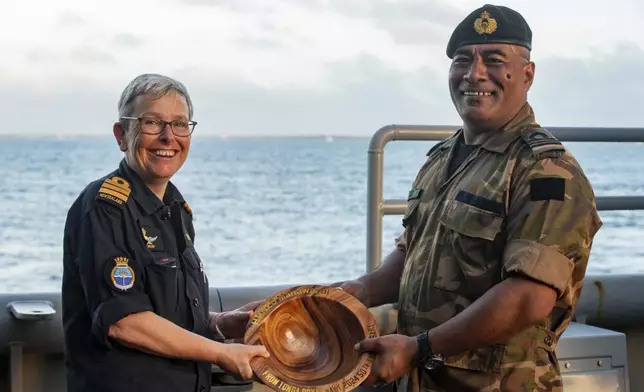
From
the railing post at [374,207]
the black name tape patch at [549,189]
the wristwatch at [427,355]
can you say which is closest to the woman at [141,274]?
the wristwatch at [427,355]

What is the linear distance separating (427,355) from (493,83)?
0.76m

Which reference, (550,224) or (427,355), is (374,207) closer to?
(427,355)

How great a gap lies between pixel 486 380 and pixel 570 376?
45.3 inches

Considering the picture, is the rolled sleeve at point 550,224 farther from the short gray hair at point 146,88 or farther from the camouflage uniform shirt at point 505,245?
the short gray hair at point 146,88

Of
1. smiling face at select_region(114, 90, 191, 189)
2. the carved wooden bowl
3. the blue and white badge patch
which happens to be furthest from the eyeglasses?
the carved wooden bowl

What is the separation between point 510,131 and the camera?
3.04 m

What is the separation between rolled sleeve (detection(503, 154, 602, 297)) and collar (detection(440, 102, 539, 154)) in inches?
5.7

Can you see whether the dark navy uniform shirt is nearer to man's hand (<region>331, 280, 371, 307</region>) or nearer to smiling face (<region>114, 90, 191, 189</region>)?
smiling face (<region>114, 90, 191, 189</region>)

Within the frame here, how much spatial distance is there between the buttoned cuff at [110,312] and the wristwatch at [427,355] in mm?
765

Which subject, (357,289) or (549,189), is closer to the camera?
(549,189)

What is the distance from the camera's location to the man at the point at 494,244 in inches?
112

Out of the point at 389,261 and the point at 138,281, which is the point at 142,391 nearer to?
the point at 138,281

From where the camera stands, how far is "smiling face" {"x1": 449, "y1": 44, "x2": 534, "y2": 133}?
3.03 m

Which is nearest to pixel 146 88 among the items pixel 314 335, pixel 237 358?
pixel 237 358
